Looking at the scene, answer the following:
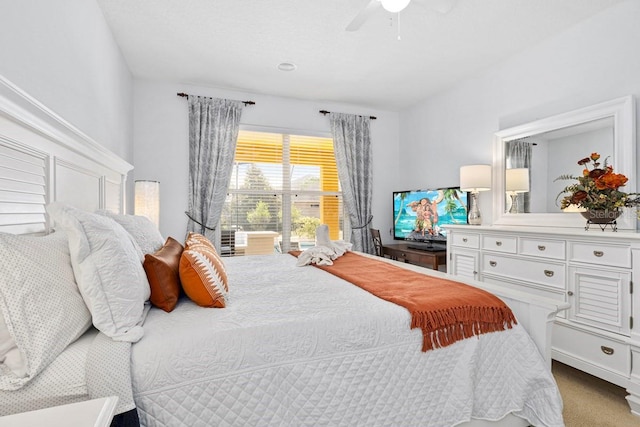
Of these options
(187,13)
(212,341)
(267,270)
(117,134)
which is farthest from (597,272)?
(117,134)

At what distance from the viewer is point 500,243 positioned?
9.62 feet

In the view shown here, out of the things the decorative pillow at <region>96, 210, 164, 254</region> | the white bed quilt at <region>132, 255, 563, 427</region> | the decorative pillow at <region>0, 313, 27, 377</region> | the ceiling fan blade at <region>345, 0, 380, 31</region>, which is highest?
the ceiling fan blade at <region>345, 0, 380, 31</region>

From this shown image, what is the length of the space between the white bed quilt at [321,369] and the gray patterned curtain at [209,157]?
2637 millimetres

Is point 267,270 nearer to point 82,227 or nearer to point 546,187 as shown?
point 82,227

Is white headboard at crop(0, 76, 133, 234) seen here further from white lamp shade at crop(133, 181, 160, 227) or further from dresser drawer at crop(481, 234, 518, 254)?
dresser drawer at crop(481, 234, 518, 254)

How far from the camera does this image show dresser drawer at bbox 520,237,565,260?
2447 millimetres

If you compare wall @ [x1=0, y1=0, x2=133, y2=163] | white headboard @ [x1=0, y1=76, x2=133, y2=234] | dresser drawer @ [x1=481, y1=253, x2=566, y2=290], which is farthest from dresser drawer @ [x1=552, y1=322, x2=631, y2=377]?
wall @ [x1=0, y1=0, x2=133, y2=163]

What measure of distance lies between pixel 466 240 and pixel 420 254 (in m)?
0.66

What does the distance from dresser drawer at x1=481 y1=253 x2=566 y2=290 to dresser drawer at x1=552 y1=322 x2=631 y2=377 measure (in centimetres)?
31

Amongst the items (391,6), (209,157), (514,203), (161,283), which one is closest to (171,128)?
(209,157)

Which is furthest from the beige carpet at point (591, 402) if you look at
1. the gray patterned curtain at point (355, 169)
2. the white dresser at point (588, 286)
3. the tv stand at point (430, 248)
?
the gray patterned curtain at point (355, 169)

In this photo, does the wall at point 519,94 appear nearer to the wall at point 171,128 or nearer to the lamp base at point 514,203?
the lamp base at point 514,203

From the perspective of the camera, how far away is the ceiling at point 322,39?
2.57m

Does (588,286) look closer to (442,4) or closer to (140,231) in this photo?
(442,4)
